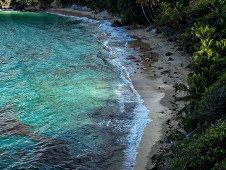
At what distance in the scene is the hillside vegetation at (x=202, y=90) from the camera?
30.1ft

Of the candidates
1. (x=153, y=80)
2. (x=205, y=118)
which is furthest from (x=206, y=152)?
(x=153, y=80)

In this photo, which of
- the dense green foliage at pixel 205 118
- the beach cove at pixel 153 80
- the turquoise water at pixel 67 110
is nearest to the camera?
the dense green foliage at pixel 205 118

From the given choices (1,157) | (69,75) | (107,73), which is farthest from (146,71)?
(1,157)

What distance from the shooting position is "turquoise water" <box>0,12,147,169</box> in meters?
13.8

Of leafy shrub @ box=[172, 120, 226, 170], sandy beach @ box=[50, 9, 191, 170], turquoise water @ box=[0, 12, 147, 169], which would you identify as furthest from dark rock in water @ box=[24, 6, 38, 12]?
leafy shrub @ box=[172, 120, 226, 170]

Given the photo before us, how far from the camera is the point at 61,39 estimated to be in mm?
45156

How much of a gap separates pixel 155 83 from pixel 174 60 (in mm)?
7187

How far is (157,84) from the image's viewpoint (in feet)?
76.5

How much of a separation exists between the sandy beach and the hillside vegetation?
104cm

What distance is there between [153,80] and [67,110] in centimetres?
815

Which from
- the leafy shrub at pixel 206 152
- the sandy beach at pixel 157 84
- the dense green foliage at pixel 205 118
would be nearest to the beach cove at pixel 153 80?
the sandy beach at pixel 157 84

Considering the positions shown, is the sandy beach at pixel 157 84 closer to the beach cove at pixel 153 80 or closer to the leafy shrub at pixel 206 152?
the beach cove at pixel 153 80

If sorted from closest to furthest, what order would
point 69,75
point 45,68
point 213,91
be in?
point 213,91
point 69,75
point 45,68

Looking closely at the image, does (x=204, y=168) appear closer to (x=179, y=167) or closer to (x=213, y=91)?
(x=179, y=167)
